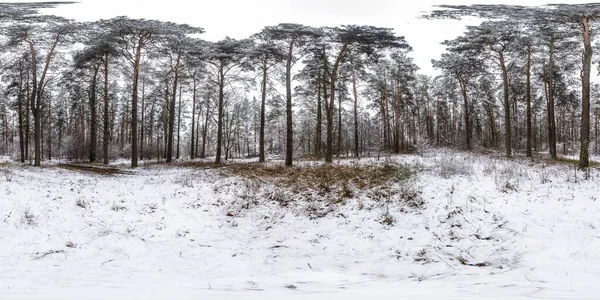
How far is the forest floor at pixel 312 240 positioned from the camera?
4.37 meters

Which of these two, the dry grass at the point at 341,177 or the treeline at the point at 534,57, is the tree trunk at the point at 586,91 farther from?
the dry grass at the point at 341,177

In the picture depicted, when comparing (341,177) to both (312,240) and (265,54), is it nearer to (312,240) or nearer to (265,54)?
(312,240)

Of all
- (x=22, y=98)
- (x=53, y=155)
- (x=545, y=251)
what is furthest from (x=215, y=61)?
(x=53, y=155)

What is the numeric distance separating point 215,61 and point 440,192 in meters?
18.7

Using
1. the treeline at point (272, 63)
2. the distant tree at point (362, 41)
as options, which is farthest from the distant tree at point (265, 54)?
the distant tree at point (362, 41)

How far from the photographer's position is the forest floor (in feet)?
14.3

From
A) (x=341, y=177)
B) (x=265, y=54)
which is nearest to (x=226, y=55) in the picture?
(x=265, y=54)

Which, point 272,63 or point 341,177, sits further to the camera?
point 272,63

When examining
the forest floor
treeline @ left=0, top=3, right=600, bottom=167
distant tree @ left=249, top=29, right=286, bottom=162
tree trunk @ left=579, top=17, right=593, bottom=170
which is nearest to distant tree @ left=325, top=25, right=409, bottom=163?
treeline @ left=0, top=3, right=600, bottom=167

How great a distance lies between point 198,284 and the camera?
4.57 metres

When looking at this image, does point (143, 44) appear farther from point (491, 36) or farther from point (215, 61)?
Result: point (491, 36)

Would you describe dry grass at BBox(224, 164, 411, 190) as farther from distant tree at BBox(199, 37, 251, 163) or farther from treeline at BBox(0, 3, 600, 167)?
distant tree at BBox(199, 37, 251, 163)

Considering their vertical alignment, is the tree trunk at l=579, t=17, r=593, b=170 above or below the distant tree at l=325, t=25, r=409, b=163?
below

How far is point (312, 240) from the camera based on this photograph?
6.79 metres
